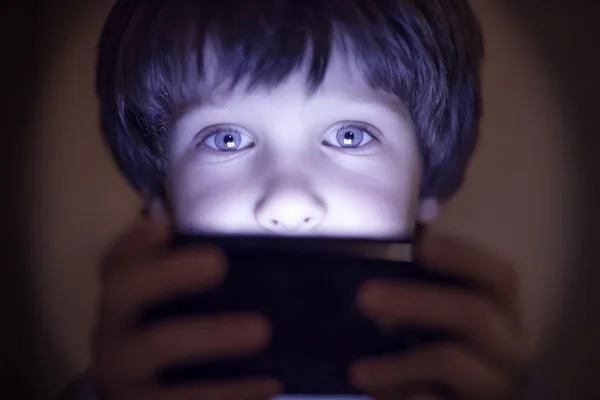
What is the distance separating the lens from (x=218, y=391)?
17.9 inches

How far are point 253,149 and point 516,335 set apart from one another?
0.95 feet

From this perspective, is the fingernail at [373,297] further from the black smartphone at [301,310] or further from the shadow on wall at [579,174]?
the shadow on wall at [579,174]

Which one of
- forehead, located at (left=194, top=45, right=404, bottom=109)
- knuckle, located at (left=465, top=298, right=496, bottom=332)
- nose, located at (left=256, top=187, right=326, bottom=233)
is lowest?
knuckle, located at (left=465, top=298, right=496, bottom=332)

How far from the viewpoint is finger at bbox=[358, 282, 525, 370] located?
453 millimetres

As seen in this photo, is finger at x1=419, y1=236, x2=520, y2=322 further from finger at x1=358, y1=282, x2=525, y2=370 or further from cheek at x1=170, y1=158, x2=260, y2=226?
cheek at x1=170, y1=158, x2=260, y2=226

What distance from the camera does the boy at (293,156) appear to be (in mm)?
457

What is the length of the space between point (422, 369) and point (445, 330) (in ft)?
0.12

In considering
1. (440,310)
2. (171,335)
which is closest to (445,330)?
(440,310)

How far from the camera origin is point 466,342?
18.4 inches

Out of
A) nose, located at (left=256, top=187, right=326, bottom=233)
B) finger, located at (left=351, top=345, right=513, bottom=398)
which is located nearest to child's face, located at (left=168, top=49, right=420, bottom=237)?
nose, located at (left=256, top=187, right=326, bottom=233)

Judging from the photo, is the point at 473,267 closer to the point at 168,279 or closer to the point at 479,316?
the point at 479,316

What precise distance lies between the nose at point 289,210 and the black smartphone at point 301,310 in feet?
0.08

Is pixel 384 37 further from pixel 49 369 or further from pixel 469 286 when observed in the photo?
pixel 49 369

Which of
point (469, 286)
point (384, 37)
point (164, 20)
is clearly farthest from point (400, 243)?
point (164, 20)
